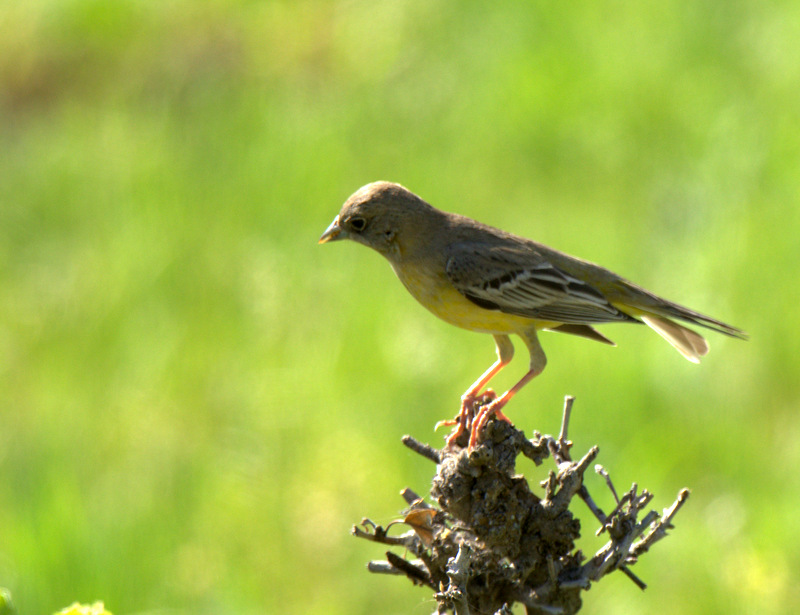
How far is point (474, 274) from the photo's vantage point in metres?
4.67

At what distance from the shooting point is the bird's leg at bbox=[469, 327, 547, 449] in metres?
3.09

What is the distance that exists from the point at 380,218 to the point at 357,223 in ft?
0.32

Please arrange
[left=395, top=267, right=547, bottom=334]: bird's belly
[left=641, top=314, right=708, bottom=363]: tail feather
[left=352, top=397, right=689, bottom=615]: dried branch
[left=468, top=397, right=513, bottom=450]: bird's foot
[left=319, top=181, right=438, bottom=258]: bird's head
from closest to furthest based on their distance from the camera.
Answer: [left=352, top=397, right=689, bottom=615]: dried branch, [left=468, top=397, right=513, bottom=450]: bird's foot, [left=395, top=267, right=547, bottom=334]: bird's belly, [left=319, top=181, right=438, bottom=258]: bird's head, [left=641, top=314, right=708, bottom=363]: tail feather

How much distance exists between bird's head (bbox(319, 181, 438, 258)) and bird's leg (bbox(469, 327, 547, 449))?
67cm

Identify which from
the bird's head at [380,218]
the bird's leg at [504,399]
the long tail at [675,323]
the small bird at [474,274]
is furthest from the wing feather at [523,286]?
the long tail at [675,323]

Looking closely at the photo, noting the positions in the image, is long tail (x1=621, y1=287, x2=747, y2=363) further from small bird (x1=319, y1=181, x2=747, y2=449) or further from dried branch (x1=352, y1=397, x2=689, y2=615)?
dried branch (x1=352, y1=397, x2=689, y2=615)

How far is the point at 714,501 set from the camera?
714 cm

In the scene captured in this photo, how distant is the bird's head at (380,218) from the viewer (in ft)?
15.1

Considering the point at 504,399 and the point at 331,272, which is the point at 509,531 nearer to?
the point at 504,399

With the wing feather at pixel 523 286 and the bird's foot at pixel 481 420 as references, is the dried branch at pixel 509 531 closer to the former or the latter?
the bird's foot at pixel 481 420

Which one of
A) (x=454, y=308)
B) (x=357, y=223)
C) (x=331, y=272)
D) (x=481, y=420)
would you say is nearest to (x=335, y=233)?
(x=357, y=223)

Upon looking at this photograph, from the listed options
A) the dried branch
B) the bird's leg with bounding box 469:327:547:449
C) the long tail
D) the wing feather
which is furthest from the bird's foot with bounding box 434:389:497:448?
the long tail

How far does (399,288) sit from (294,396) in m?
1.58

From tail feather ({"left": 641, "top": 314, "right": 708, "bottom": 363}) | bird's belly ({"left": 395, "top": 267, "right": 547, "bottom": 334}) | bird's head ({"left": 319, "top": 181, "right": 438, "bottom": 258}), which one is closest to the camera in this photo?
bird's belly ({"left": 395, "top": 267, "right": 547, "bottom": 334})
